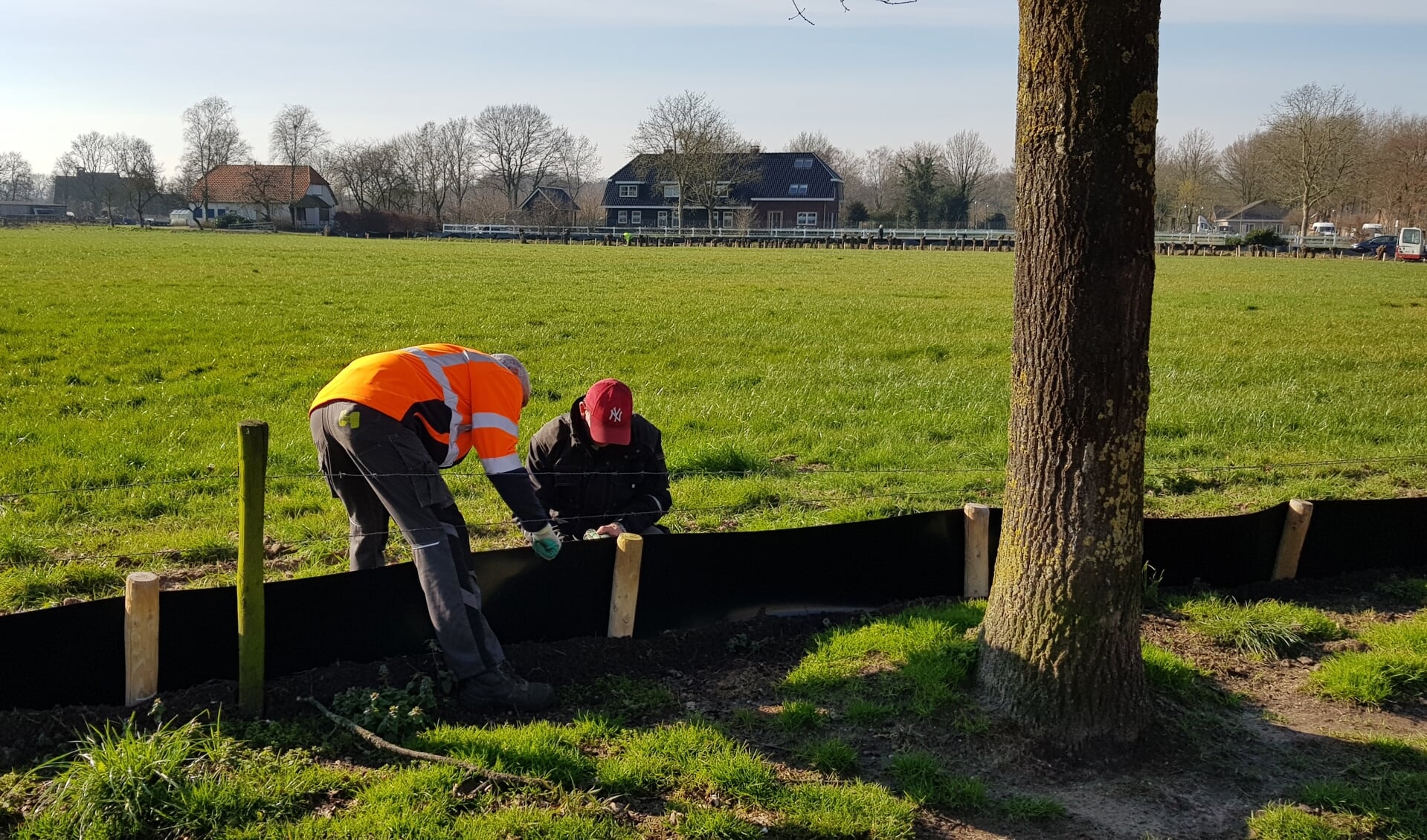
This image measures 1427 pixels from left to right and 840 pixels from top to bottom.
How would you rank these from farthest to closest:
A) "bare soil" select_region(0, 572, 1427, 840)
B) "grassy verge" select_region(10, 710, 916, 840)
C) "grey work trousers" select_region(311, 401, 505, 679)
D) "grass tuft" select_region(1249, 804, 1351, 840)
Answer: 1. "grey work trousers" select_region(311, 401, 505, 679)
2. "bare soil" select_region(0, 572, 1427, 840)
3. "grass tuft" select_region(1249, 804, 1351, 840)
4. "grassy verge" select_region(10, 710, 916, 840)

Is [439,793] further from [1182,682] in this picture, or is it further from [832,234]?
[832,234]

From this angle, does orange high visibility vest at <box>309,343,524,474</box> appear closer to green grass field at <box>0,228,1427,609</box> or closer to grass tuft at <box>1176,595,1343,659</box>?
green grass field at <box>0,228,1427,609</box>

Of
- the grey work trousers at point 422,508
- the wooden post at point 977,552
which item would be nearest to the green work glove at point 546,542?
the grey work trousers at point 422,508

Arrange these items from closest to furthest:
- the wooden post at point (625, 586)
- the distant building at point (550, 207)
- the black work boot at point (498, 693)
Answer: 1. the black work boot at point (498, 693)
2. the wooden post at point (625, 586)
3. the distant building at point (550, 207)

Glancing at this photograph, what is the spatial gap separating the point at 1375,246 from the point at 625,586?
6662 centimetres

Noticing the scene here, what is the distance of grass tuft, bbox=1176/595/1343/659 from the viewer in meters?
5.16

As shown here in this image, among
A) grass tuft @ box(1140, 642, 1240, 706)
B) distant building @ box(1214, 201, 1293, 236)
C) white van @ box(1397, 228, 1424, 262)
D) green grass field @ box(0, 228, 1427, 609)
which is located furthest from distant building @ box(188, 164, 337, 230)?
grass tuft @ box(1140, 642, 1240, 706)

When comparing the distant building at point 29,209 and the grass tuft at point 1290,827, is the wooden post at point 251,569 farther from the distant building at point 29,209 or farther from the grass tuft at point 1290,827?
the distant building at point 29,209

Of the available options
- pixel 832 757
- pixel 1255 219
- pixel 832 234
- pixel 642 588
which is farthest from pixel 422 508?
pixel 1255 219

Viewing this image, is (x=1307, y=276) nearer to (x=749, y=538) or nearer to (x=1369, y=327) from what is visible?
(x=1369, y=327)

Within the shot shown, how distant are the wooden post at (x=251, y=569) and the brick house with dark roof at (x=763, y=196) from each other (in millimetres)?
77994

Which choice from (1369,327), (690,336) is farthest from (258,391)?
(1369,327)

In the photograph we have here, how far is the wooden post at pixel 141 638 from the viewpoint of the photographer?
12.8 feet

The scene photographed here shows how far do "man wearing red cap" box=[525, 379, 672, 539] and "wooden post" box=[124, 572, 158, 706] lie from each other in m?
2.18
